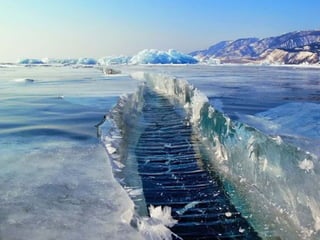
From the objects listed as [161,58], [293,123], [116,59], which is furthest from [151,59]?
[293,123]

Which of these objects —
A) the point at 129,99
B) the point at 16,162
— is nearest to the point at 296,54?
the point at 129,99

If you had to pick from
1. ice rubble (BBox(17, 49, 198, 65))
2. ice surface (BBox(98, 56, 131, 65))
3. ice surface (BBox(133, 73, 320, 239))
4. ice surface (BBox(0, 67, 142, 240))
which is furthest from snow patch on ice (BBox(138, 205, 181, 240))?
ice surface (BBox(98, 56, 131, 65))

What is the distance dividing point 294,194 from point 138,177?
2482 millimetres

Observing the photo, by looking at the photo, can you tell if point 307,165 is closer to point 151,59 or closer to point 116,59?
point 151,59

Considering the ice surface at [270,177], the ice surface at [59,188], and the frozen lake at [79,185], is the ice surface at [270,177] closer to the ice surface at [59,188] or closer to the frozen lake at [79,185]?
the frozen lake at [79,185]

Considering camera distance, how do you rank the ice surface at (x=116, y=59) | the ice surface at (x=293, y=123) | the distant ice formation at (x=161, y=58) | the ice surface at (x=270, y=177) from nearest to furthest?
the ice surface at (x=270, y=177), the ice surface at (x=293, y=123), the distant ice formation at (x=161, y=58), the ice surface at (x=116, y=59)

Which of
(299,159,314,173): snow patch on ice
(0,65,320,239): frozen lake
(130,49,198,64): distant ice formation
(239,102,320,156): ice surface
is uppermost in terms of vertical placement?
(130,49,198,64): distant ice formation

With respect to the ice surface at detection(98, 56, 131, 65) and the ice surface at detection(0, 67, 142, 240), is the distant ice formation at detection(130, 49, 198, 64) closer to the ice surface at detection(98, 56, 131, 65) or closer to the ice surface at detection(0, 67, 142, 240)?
the ice surface at detection(98, 56, 131, 65)

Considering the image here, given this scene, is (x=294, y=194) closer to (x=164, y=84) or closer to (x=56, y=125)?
(x=56, y=125)

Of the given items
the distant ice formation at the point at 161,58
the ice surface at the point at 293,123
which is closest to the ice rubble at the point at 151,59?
the distant ice formation at the point at 161,58

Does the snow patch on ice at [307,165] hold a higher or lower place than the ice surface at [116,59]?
lower

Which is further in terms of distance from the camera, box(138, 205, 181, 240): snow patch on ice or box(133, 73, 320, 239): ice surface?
box(133, 73, 320, 239): ice surface

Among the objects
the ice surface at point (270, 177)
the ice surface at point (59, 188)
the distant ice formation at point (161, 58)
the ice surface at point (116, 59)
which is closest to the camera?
the ice surface at point (59, 188)

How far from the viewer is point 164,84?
75.3 feet
